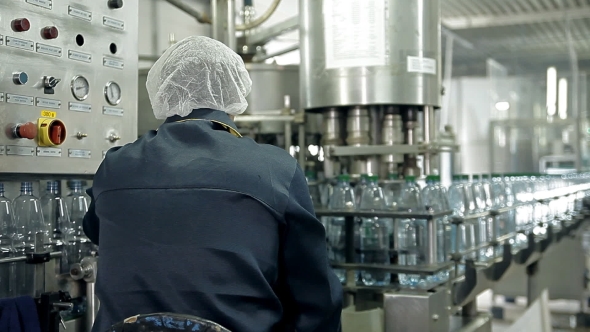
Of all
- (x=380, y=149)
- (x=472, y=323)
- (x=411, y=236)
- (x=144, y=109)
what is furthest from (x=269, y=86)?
(x=472, y=323)

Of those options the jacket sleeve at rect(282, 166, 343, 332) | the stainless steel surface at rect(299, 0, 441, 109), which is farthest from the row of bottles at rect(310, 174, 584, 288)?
the jacket sleeve at rect(282, 166, 343, 332)

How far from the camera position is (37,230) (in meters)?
1.74

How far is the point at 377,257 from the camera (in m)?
2.06

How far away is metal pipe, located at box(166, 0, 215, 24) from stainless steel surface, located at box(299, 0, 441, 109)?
0.58 m

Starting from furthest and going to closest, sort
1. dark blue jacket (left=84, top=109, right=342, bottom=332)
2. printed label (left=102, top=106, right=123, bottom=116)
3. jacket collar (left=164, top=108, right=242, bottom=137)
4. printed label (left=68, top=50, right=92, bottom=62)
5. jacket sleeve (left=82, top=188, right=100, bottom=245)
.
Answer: printed label (left=102, top=106, right=123, bottom=116) < printed label (left=68, top=50, right=92, bottom=62) < jacket sleeve (left=82, top=188, right=100, bottom=245) < jacket collar (left=164, top=108, right=242, bottom=137) < dark blue jacket (left=84, top=109, right=342, bottom=332)

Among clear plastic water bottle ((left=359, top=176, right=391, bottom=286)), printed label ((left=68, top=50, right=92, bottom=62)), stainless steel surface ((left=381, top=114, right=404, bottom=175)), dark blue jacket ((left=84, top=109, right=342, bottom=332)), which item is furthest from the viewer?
stainless steel surface ((left=381, top=114, right=404, bottom=175))

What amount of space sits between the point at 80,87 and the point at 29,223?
43 centimetres

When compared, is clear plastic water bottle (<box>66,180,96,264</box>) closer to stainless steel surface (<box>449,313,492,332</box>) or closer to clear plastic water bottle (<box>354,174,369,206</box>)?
clear plastic water bottle (<box>354,174,369,206</box>)

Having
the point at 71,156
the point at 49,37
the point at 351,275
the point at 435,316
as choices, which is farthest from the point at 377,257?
the point at 49,37

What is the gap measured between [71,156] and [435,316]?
46.2 inches

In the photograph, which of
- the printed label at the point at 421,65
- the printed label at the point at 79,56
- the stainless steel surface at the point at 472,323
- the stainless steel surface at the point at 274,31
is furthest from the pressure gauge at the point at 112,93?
the stainless steel surface at the point at 472,323

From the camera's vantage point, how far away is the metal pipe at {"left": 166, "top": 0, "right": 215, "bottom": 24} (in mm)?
2569

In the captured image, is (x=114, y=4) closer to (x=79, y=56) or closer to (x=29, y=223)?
(x=79, y=56)

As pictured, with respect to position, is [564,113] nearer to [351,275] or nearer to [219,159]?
[351,275]
